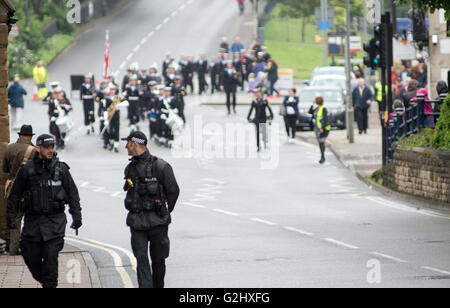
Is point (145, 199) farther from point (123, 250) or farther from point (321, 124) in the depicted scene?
point (321, 124)

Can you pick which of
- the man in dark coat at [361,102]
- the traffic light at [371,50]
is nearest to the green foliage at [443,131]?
the traffic light at [371,50]

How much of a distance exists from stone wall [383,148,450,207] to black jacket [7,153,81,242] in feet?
38.5

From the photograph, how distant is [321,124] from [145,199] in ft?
64.4

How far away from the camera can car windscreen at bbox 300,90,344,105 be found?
39.8 meters

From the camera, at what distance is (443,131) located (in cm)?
2338

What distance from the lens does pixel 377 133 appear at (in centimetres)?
3800

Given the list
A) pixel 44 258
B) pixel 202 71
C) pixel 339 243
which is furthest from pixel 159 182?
pixel 202 71

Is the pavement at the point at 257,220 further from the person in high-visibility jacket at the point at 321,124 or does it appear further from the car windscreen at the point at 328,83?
the car windscreen at the point at 328,83

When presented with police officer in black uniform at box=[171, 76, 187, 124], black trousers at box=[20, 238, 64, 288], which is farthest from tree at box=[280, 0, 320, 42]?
black trousers at box=[20, 238, 64, 288]

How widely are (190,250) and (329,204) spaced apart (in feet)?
22.7

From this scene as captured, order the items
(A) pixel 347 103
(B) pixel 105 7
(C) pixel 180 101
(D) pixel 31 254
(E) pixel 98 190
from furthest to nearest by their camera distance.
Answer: (B) pixel 105 7 < (C) pixel 180 101 < (A) pixel 347 103 < (E) pixel 98 190 < (D) pixel 31 254

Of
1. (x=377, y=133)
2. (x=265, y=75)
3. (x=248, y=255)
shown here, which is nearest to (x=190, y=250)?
(x=248, y=255)

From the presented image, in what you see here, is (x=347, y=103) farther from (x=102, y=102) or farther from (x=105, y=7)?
(x=105, y=7)

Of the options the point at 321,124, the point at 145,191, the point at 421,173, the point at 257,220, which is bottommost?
the point at 257,220
